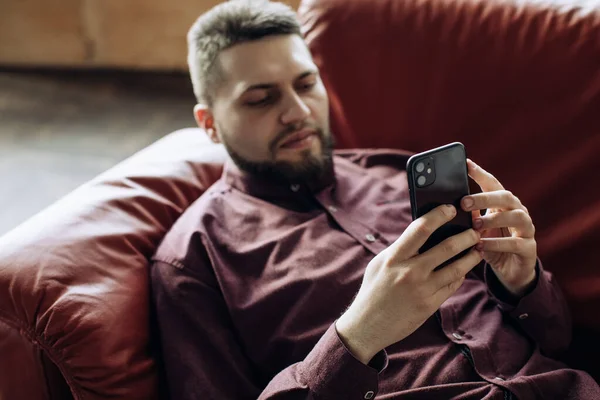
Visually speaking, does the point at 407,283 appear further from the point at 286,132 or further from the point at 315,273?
the point at 286,132

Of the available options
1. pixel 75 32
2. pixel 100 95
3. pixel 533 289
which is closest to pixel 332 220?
pixel 533 289

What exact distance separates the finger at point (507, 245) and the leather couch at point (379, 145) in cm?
28

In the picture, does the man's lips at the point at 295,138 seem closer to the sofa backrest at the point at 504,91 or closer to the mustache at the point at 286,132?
the mustache at the point at 286,132

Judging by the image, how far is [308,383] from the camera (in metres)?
0.81

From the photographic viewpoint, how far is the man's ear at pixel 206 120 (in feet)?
4.00

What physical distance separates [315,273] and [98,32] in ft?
6.76

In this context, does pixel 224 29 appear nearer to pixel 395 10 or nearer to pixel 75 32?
pixel 395 10

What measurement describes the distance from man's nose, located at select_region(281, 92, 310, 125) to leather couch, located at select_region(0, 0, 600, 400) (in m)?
0.23

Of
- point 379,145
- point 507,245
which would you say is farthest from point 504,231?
point 379,145

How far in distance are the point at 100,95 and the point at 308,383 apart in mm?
2019

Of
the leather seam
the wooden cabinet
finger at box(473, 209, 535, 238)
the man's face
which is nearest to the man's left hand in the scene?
finger at box(473, 209, 535, 238)

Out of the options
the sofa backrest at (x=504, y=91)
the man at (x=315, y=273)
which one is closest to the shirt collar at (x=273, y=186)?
the man at (x=315, y=273)

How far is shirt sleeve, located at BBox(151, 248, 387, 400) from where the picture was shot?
81 cm

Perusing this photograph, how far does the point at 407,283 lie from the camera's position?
2.42 ft
